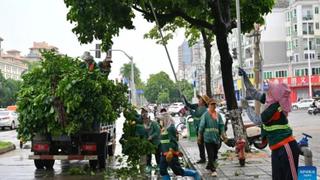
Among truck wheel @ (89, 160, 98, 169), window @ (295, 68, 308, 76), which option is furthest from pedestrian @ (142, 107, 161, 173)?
window @ (295, 68, 308, 76)

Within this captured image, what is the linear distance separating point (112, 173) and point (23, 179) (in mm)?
2176

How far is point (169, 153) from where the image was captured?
990 centimetres

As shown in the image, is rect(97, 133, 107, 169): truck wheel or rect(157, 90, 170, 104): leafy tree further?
rect(157, 90, 170, 104): leafy tree

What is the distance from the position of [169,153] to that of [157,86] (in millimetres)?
127371

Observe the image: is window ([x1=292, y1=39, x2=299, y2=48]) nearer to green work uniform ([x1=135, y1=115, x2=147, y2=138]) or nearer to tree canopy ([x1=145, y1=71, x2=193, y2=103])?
tree canopy ([x1=145, y1=71, x2=193, y2=103])

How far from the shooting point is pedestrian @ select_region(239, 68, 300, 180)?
19.1ft

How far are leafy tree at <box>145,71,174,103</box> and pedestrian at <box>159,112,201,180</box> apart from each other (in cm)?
12454

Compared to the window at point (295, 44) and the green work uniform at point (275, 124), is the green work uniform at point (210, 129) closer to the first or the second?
the green work uniform at point (275, 124)

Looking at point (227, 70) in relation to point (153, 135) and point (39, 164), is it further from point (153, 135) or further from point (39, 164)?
point (39, 164)

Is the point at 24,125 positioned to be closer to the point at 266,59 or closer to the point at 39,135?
the point at 39,135

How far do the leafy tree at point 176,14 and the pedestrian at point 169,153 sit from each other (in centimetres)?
326

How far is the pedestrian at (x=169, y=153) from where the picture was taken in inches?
391

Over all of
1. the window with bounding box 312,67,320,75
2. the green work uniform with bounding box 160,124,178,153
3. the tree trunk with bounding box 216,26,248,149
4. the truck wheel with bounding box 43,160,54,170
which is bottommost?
the truck wheel with bounding box 43,160,54,170

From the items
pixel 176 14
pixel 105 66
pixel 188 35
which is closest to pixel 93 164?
pixel 105 66
